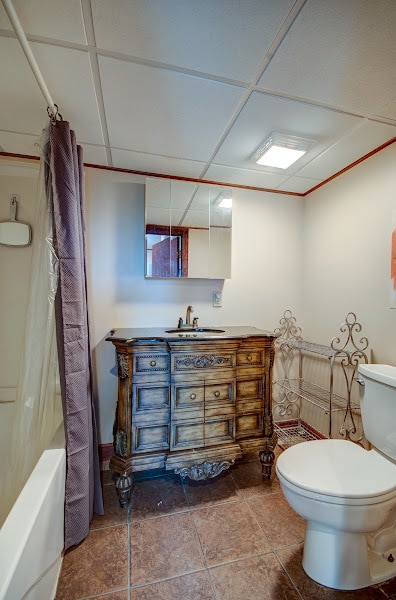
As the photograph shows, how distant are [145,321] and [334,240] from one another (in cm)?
167

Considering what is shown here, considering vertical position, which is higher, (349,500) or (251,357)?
(251,357)

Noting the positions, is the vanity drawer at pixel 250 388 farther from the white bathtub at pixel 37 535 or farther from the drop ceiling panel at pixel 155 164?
the drop ceiling panel at pixel 155 164

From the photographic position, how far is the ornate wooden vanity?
152 cm

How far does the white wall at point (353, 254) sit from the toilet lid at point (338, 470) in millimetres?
683

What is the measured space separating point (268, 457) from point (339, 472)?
70 cm

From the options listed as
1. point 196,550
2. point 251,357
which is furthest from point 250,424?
point 196,550

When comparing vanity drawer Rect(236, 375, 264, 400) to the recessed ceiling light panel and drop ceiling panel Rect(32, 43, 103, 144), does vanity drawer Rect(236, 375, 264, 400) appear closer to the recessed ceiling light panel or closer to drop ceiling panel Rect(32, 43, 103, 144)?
the recessed ceiling light panel

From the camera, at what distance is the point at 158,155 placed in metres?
1.81

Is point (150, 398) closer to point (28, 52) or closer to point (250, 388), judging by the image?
point (250, 388)

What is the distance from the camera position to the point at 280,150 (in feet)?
5.61

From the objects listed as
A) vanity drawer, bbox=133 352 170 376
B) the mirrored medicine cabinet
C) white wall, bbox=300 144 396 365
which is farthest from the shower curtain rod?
white wall, bbox=300 144 396 365

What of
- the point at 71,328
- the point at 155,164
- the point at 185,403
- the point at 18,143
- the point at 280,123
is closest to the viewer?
the point at 71,328

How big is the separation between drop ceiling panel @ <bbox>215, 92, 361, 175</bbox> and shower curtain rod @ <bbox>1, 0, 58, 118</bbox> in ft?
3.19

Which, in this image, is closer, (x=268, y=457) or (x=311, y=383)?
(x=268, y=457)
